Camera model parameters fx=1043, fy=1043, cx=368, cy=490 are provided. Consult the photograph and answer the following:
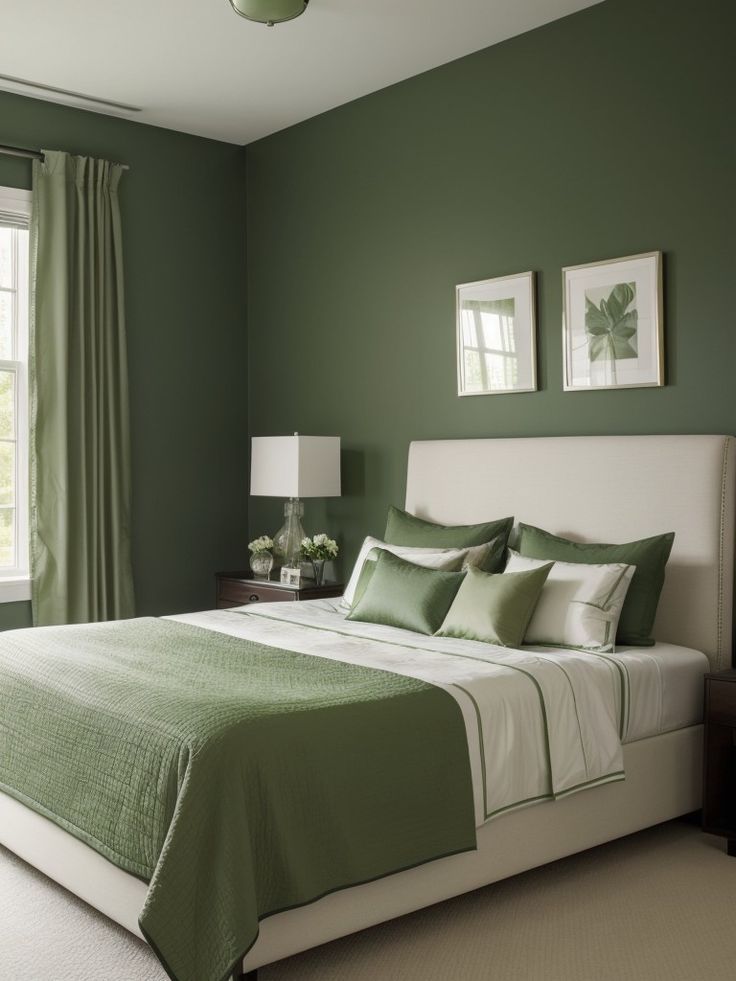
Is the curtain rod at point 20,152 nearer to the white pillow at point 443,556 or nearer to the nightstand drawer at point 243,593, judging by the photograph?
the nightstand drawer at point 243,593

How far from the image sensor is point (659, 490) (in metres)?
3.83

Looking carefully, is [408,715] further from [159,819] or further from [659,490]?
[659,490]

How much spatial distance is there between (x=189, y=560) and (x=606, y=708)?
3.09 m

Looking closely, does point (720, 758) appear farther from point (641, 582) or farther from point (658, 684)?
point (641, 582)

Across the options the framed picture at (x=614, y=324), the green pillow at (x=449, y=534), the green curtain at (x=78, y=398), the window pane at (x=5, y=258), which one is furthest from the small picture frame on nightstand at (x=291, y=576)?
the window pane at (x=5, y=258)

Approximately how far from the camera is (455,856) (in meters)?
2.86

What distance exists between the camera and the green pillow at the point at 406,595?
3.87m

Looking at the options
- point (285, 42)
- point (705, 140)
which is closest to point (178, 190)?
point (285, 42)

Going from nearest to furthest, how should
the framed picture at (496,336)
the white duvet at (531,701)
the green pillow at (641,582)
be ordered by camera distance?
the white duvet at (531,701) < the green pillow at (641,582) < the framed picture at (496,336)

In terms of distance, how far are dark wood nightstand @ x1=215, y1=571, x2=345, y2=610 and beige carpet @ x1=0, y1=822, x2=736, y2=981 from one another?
1978 millimetres

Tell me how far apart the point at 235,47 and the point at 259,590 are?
252cm

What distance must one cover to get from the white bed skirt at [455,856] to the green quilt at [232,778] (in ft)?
0.31

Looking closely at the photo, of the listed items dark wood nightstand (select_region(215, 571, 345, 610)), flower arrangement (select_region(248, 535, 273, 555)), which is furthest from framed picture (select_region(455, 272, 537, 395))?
flower arrangement (select_region(248, 535, 273, 555))

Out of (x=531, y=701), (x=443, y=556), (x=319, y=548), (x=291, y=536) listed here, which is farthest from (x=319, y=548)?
(x=531, y=701)
